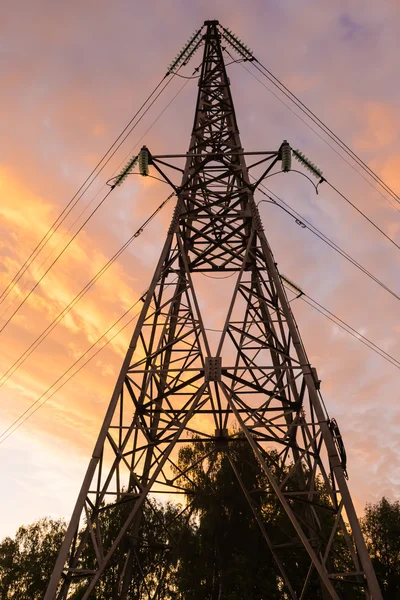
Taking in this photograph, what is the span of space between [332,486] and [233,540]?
16241 millimetres

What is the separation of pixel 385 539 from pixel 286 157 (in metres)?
33.0

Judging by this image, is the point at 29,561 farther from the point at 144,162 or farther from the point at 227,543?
the point at 144,162

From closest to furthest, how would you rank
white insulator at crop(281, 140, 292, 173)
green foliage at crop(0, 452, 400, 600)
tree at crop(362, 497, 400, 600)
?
1. white insulator at crop(281, 140, 292, 173)
2. green foliage at crop(0, 452, 400, 600)
3. tree at crop(362, 497, 400, 600)

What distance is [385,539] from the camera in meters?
35.4

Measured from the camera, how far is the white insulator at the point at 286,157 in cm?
1351

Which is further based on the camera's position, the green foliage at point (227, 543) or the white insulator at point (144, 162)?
the green foliage at point (227, 543)

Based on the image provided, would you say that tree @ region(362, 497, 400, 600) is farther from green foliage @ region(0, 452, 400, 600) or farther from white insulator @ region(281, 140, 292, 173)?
white insulator @ region(281, 140, 292, 173)

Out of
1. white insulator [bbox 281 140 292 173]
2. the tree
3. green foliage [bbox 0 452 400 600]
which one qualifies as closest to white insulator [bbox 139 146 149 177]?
white insulator [bbox 281 140 292 173]

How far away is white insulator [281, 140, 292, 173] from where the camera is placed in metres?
13.5

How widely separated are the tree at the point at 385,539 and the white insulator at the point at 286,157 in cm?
2905

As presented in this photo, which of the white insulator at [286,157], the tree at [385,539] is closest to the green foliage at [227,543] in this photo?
the tree at [385,539]

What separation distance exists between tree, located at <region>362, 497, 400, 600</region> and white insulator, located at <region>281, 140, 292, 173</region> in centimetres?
2905

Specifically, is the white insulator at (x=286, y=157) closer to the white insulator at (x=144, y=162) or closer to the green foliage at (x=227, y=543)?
the white insulator at (x=144, y=162)

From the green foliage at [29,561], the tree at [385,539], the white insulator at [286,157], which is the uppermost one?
the white insulator at [286,157]
